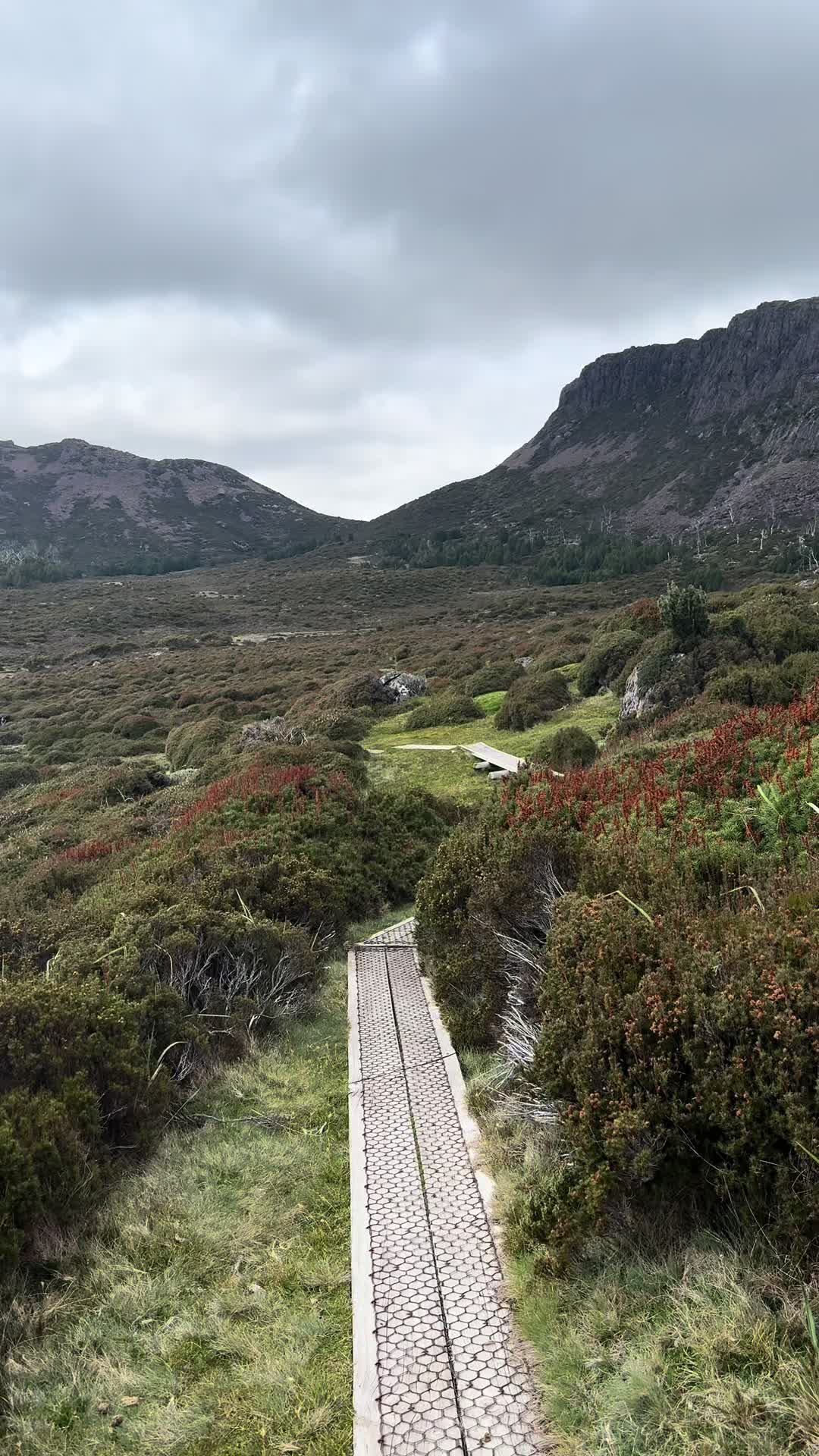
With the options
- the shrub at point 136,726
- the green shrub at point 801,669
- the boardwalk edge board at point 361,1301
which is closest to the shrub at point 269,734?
the shrub at point 136,726

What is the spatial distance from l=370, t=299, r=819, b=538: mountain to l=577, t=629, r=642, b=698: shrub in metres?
94.1

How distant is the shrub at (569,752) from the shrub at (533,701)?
182 inches

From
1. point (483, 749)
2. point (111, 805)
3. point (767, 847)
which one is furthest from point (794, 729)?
point (111, 805)

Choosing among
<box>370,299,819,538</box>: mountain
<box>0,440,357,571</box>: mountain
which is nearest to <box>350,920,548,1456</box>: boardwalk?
<box>370,299,819,538</box>: mountain

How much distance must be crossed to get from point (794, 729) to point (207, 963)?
6284 millimetres

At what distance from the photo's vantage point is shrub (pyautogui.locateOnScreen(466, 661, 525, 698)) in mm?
26219

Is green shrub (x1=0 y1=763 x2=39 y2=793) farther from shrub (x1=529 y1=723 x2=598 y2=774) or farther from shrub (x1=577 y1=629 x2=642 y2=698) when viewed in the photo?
shrub (x1=577 y1=629 x2=642 y2=698)

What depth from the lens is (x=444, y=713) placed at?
23000 millimetres

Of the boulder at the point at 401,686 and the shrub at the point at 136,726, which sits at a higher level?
the boulder at the point at 401,686

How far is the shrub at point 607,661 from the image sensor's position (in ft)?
71.1

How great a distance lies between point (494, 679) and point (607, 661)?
18.0 feet

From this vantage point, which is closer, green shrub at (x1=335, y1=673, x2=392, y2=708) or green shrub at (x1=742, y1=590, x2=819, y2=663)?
green shrub at (x1=742, y1=590, x2=819, y2=663)

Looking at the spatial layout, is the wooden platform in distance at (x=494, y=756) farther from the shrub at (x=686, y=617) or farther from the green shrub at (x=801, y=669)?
the green shrub at (x=801, y=669)

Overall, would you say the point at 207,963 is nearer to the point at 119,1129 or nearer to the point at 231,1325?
the point at 119,1129
